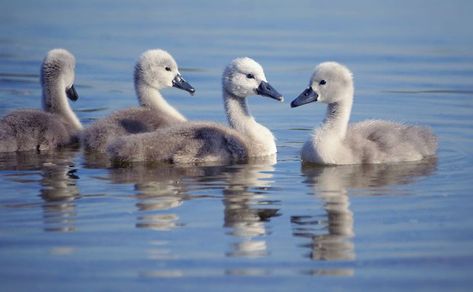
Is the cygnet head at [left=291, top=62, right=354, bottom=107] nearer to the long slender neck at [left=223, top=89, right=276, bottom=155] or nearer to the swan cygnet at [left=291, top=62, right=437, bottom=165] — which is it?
the swan cygnet at [left=291, top=62, right=437, bottom=165]

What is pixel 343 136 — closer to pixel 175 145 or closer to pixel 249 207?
pixel 175 145

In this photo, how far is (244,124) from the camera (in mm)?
12320

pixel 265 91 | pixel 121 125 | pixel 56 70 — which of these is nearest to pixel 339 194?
pixel 265 91

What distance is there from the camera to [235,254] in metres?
8.54

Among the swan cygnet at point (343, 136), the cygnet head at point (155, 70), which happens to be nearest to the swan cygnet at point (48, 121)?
the cygnet head at point (155, 70)

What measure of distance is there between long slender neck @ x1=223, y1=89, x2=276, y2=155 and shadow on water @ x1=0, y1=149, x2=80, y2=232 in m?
1.73

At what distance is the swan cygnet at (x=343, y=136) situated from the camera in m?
11.8

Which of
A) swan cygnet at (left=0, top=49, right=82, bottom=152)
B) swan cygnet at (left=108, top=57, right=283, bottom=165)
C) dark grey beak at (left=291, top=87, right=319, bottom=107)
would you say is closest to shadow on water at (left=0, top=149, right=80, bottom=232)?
swan cygnet at (left=0, top=49, right=82, bottom=152)

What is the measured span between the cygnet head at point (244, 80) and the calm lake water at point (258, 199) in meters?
0.79

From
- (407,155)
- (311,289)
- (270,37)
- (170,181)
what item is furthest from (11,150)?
(270,37)

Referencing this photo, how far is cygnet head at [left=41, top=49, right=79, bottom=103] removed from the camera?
13.8 metres

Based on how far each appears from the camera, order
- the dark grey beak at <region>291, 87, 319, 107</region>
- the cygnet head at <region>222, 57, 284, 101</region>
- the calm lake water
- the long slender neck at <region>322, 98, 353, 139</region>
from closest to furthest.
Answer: the calm lake water
the long slender neck at <region>322, 98, 353, 139</region>
the dark grey beak at <region>291, 87, 319, 107</region>
the cygnet head at <region>222, 57, 284, 101</region>

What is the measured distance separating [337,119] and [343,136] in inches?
7.4

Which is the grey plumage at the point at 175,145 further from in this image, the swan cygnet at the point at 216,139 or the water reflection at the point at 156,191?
the water reflection at the point at 156,191
